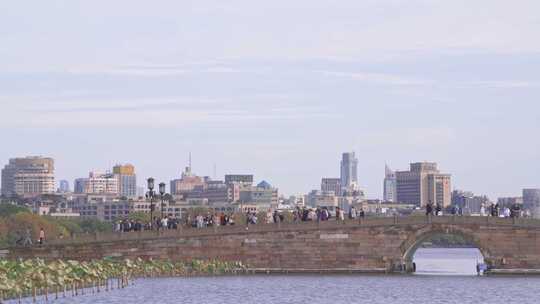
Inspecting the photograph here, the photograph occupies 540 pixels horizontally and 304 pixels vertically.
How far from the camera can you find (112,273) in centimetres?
8700

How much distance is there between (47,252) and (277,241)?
38.3ft

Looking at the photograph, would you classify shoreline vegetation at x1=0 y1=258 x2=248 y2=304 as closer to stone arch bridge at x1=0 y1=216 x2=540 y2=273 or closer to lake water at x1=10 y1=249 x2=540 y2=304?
stone arch bridge at x1=0 y1=216 x2=540 y2=273

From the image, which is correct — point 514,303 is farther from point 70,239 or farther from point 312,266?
point 70,239

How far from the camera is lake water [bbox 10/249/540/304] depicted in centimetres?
7494

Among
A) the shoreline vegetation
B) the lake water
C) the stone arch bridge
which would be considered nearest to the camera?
the shoreline vegetation

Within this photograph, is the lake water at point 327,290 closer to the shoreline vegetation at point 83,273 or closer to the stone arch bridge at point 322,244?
the shoreline vegetation at point 83,273

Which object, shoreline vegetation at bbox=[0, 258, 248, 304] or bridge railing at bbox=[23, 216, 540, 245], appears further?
bridge railing at bbox=[23, 216, 540, 245]

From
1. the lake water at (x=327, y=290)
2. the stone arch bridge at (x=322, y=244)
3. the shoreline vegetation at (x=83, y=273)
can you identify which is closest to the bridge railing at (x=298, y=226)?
the stone arch bridge at (x=322, y=244)

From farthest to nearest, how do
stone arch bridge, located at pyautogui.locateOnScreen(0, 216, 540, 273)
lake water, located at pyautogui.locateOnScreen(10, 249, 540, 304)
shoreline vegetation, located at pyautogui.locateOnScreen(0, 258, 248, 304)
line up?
stone arch bridge, located at pyautogui.locateOnScreen(0, 216, 540, 273), lake water, located at pyautogui.locateOnScreen(10, 249, 540, 304), shoreline vegetation, located at pyautogui.locateOnScreen(0, 258, 248, 304)

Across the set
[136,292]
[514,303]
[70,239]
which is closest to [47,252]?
[70,239]

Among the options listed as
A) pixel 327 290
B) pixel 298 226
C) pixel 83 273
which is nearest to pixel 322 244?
pixel 298 226

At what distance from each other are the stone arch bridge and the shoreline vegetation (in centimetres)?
87

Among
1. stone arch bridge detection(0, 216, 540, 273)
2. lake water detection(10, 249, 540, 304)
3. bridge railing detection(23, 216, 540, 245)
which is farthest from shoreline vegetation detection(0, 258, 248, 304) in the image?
bridge railing detection(23, 216, 540, 245)

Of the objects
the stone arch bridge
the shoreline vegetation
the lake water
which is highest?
the stone arch bridge
